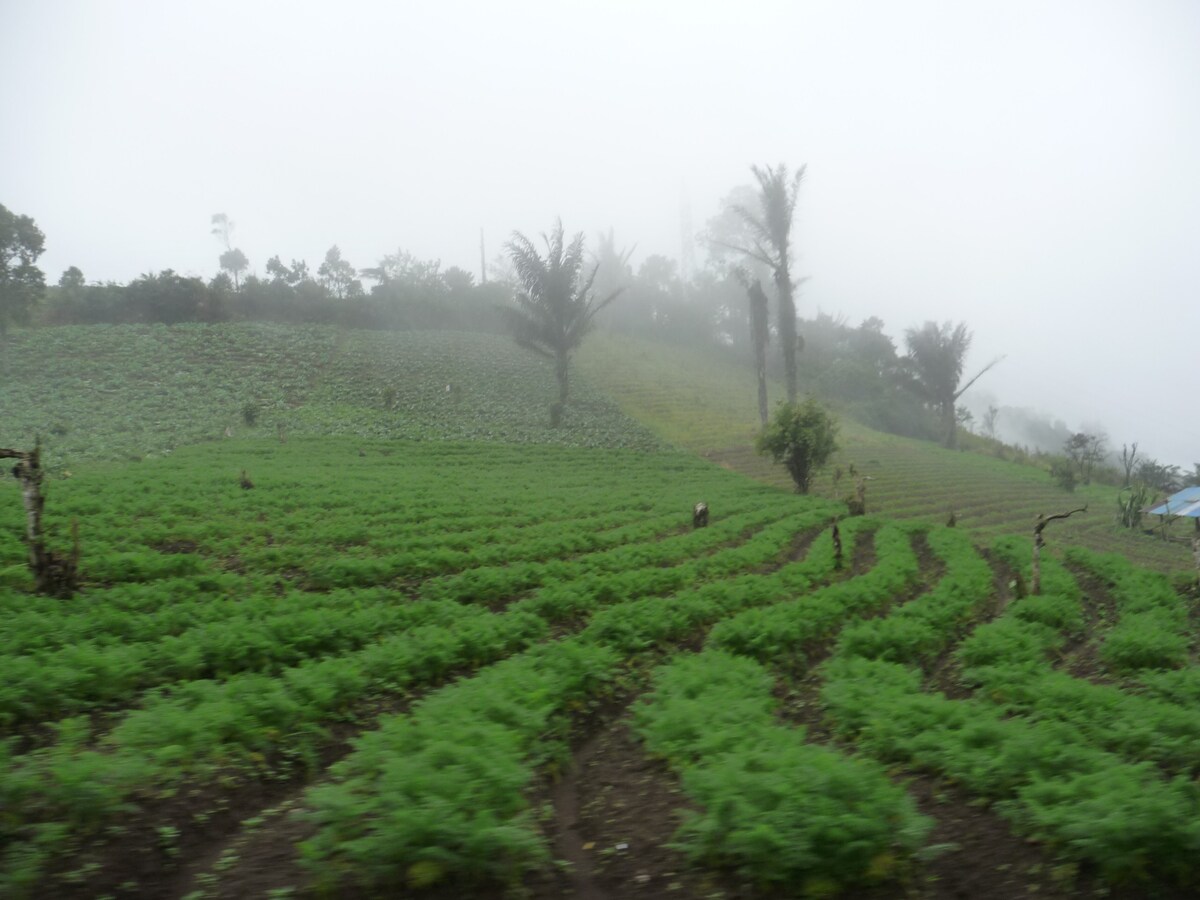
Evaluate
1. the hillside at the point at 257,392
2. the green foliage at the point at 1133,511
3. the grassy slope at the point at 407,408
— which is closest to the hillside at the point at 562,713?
the green foliage at the point at 1133,511

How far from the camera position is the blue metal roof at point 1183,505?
20.1 m

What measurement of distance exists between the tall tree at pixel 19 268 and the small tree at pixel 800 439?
36.2 m

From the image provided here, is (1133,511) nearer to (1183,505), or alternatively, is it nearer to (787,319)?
(1183,505)

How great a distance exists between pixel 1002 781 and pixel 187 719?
6.32 metres

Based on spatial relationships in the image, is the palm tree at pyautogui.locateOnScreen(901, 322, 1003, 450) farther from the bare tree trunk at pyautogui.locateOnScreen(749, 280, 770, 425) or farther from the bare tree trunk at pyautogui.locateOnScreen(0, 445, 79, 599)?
the bare tree trunk at pyautogui.locateOnScreen(0, 445, 79, 599)

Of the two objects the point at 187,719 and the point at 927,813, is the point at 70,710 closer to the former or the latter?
the point at 187,719

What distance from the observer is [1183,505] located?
22328 millimetres

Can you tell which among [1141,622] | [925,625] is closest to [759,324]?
[1141,622]

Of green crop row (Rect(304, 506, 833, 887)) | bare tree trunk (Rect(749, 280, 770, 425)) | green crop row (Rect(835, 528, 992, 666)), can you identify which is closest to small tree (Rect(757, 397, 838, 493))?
bare tree trunk (Rect(749, 280, 770, 425))

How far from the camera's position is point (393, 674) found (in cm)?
861

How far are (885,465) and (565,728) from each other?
40498 mm

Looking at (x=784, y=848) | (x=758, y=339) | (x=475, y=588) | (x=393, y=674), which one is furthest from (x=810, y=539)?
(x=758, y=339)

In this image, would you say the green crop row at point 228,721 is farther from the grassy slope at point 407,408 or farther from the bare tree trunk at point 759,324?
the bare tree trunk at point 759,324

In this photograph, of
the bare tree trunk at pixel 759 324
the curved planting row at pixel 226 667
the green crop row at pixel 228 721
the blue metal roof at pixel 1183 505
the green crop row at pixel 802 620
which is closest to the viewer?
the green crop row at pixel 228 721
